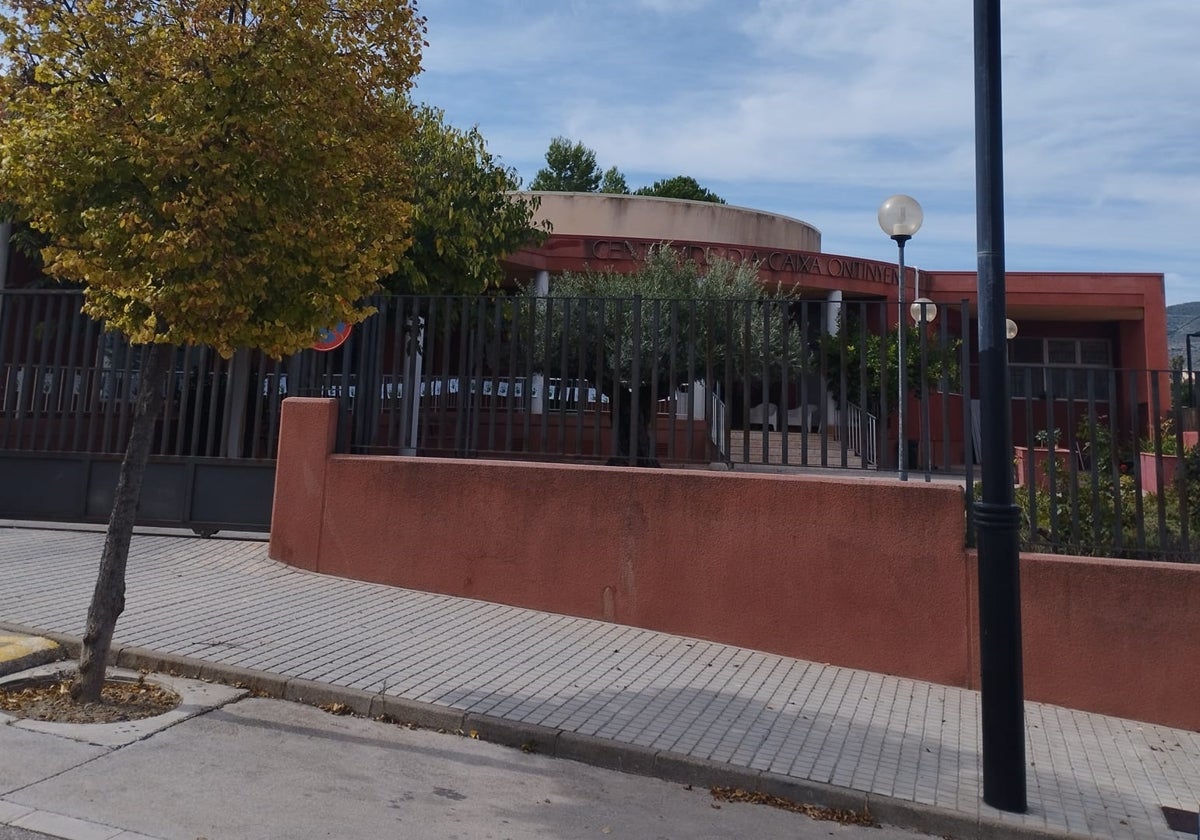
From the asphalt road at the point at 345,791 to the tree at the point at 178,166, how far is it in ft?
2.86

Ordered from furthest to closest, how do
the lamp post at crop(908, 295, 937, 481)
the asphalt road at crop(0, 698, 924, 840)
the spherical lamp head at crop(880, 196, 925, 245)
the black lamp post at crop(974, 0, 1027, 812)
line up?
the spherical lamp head at crop(880, 196, 925, 245) < the lamp post at crop(908, 295, 937, 481) < the black lamp post at crop(974, 0, 1027, 812) < the asphalt road at crop(0, 698, 924, 840)

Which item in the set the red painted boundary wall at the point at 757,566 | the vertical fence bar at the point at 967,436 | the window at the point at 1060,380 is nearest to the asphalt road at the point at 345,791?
the red painted boundary wall at the point at 757,566

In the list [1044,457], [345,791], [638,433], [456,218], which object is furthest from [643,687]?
[456,218]

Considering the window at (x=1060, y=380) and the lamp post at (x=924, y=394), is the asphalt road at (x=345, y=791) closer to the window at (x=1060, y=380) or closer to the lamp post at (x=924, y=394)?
the lamp post at (x=924, y=394)

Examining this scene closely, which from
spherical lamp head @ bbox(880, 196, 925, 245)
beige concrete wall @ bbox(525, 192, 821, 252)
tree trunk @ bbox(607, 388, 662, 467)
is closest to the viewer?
tree trunk @ bbox(607, 388, 662, 467)

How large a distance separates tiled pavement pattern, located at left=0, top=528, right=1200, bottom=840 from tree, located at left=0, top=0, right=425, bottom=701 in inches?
66.0

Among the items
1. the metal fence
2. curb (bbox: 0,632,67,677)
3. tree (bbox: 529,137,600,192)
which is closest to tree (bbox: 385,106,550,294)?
the metal fence

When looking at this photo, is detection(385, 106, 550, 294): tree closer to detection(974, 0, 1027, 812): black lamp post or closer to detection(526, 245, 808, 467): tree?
detection(526, 245, 808, 467): tree

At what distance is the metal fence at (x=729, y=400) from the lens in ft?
22.0

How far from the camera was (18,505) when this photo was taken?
10.2 meters

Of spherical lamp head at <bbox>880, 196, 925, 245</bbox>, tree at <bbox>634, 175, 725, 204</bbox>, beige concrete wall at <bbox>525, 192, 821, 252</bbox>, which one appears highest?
tree at <bbox>634, 175, 725, 204</bbox>

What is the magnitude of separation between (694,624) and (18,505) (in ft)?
26.1

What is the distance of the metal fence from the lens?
22.0 feet

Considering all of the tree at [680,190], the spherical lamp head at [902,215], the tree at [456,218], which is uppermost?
the tree at [680,190]
